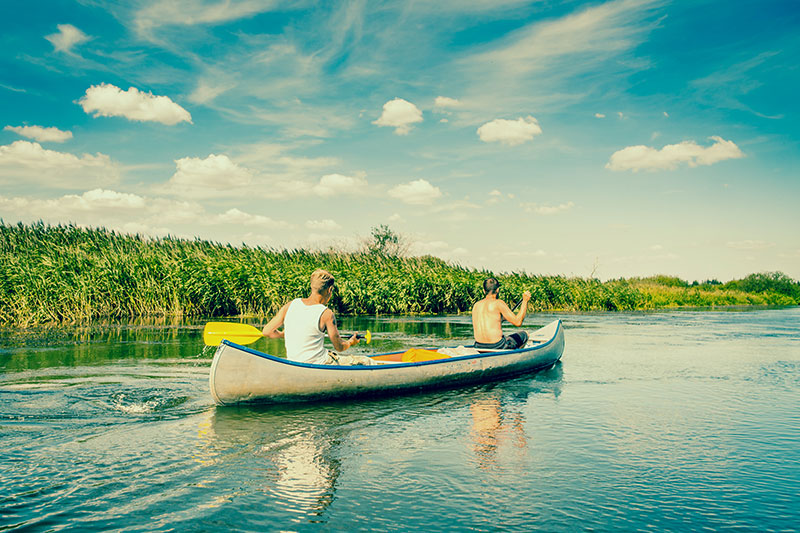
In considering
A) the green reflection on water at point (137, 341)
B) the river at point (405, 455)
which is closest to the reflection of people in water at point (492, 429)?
the river at point (405, 455)

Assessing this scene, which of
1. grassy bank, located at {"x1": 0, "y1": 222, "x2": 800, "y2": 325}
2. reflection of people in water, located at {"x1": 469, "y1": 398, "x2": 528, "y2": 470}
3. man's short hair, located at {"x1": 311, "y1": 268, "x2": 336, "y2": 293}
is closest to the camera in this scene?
reflection of people in water, located at {"x1": 469, "y1": 398, "x2": 528, "y2": 470}

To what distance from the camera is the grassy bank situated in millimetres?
16875

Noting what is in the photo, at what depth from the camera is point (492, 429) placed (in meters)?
6.23

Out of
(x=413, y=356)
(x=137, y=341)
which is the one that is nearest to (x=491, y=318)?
(x=413, y=356)

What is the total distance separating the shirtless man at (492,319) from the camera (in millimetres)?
9461

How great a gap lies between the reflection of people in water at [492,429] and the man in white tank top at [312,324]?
168cm

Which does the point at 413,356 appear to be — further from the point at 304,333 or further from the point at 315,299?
the point at 315,299

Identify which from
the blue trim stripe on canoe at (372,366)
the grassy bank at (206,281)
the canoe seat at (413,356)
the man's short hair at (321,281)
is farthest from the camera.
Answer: the grassy bank at (206,281)

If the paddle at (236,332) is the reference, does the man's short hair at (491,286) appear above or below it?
above

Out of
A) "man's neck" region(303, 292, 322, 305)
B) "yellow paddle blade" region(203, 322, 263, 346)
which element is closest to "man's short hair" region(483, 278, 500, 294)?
"man's neck" region(303, 292, 322, 305)

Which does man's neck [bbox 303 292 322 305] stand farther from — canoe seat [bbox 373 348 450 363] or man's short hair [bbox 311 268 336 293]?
canoe seat [bbox 373 348 450 363]

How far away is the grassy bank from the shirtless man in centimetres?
1129

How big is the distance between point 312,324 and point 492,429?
2.21m

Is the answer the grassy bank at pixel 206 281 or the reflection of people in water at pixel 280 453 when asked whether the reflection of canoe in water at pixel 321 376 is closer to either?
the reflection of people in water at pixel 280 453
